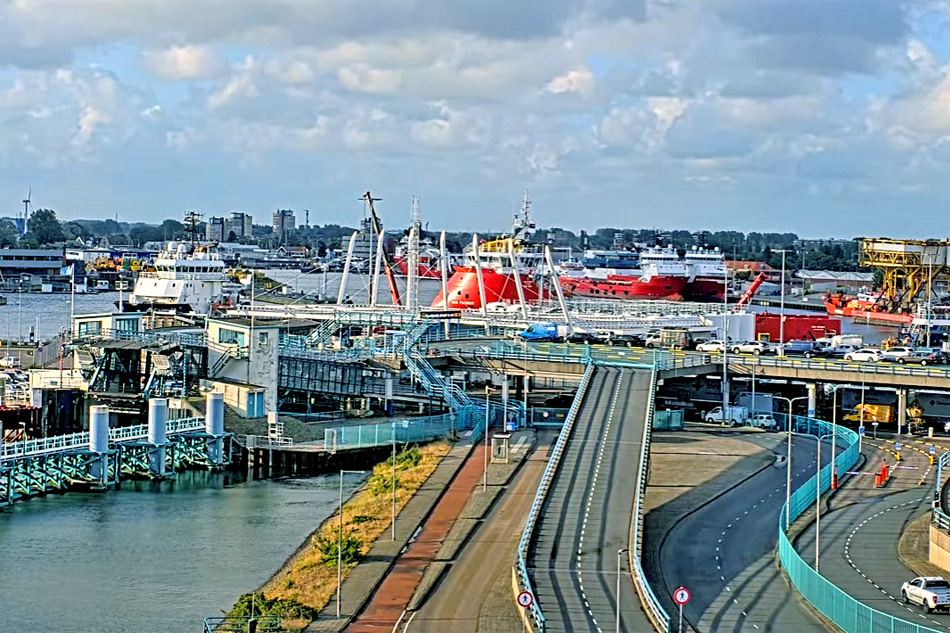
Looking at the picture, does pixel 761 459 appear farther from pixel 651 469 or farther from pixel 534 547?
pixel 534 547

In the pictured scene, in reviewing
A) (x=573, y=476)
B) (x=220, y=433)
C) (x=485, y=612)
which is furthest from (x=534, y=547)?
(x=220, y=433)

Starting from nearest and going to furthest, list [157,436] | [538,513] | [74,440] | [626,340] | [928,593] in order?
1. [928,593]
2. [538,513]
3. [74,440]
4. [157,436]
5. [626,340]

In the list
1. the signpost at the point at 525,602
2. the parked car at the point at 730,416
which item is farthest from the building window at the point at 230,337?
the signpost at the point at 525,602

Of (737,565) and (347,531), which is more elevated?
(737,565)

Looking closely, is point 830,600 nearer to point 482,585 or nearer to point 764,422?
point 482,585

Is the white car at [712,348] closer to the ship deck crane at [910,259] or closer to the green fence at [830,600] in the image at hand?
the green fence at [830,600]

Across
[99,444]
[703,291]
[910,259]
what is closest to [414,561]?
[99,444]
